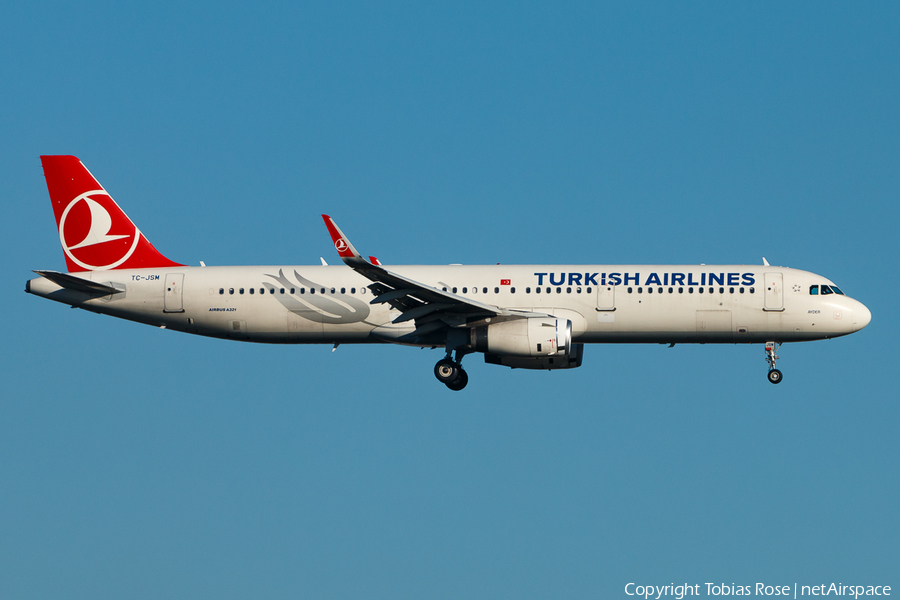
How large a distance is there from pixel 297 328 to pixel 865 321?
65.3 feet

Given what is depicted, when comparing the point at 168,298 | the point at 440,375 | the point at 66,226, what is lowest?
the point at 440,375

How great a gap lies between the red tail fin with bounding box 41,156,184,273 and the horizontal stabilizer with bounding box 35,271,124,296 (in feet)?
5.34

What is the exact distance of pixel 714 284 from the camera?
3466 centimetres

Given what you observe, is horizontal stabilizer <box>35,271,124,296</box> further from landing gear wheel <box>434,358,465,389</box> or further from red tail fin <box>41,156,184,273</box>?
landing gear wheel <box>434,358,465,389</box>

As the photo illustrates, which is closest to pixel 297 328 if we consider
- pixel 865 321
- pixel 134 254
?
pixel 134 254

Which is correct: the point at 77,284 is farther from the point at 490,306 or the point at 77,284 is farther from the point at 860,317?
the point at 860,317

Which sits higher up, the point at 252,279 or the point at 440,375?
the point at 252,279

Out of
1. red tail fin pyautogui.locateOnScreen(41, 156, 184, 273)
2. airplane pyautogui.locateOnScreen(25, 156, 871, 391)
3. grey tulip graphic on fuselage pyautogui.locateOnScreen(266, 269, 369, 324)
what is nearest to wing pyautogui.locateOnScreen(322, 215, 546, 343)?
airplane pyautogui.locateOnScreen(25, 156, 871, 391)

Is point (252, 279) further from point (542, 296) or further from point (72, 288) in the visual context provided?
point (542, 296)

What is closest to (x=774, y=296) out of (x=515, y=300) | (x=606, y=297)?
(x=606, y=297)

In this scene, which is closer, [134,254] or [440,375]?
[440,375]

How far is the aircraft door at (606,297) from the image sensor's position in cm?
3459

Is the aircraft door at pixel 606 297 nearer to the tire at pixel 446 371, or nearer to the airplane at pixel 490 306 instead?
the airplane at pixel 490 306

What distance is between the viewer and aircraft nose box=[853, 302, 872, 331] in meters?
34.5
